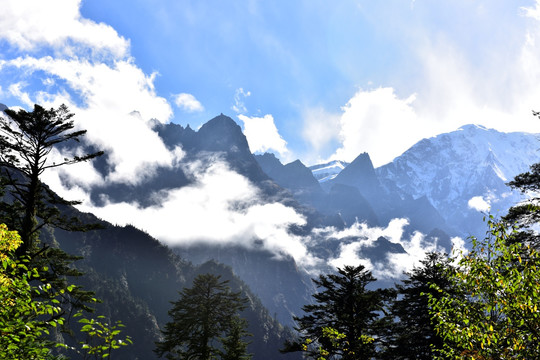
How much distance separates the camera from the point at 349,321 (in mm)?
21656

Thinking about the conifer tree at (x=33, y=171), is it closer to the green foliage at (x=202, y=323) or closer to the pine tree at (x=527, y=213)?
the green foliage at (x=202, y=323)

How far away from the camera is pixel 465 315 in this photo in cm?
857

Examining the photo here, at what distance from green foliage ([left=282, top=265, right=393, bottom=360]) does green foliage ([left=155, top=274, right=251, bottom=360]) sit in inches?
297

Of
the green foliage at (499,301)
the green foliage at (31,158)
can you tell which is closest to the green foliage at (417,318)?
the green foliage at (499,301)

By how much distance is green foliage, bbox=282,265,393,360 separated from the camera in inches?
800

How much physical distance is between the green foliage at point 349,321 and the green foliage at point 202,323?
7.53m

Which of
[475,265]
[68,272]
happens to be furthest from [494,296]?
[68,272]

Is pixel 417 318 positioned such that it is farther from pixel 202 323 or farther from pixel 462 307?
pixel 202 323

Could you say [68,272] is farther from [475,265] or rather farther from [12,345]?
[475,265]

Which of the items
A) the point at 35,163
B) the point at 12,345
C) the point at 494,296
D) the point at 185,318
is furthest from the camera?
the point at 185,318

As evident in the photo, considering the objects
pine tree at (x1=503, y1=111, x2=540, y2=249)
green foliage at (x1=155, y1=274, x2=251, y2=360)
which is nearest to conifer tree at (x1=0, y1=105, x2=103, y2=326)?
green foliage at (x1=155, y1=274, x2=251, y2=360)

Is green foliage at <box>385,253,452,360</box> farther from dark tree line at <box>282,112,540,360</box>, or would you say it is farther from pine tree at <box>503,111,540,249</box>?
pine tree at <box>503,111,540,249</box>

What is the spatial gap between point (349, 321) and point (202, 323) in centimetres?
1352

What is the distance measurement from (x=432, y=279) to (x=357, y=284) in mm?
5384
